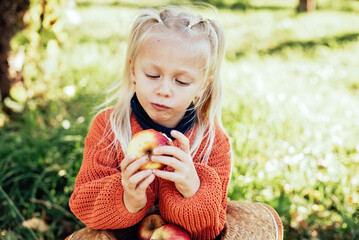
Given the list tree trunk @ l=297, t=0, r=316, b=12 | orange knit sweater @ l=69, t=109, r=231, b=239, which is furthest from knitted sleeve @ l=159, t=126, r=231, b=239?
tree trunk @ l=297, t=0, r=316, b=12

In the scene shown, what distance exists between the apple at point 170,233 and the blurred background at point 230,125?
0.86m

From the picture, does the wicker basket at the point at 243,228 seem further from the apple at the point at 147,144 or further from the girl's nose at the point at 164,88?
the girl's nose at the point at 164,88

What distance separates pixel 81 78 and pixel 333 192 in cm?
255

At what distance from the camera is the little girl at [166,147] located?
5.13 ft

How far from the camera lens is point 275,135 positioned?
10.3ft

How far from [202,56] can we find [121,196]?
707 mm

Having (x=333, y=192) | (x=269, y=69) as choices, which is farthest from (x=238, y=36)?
(x=333, y=192)

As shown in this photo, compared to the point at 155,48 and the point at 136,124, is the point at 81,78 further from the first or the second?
the point at 155,48

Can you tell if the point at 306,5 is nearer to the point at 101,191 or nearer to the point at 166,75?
the point at 166,75

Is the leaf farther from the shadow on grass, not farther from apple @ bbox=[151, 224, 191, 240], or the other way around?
the shadow on grass

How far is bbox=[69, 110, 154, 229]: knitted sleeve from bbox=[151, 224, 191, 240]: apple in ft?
0.38

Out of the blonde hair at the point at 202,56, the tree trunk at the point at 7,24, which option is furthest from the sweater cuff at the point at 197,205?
the tree trunk at the point at 7,24

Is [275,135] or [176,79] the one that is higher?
[176,79]

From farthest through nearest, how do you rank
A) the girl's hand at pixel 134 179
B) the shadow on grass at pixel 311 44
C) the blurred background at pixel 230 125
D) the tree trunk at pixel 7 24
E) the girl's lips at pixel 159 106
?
the shadow on grass at pixel 311 44 < the tree trunk at pixel 7 24 < the blurred background at pixel 230 125 < the girl's lips at pixel 159 106 < the girl's hand at pixel 134 179
